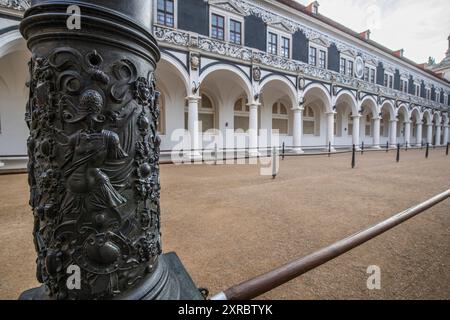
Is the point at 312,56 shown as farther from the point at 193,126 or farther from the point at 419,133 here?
the point at 419,133

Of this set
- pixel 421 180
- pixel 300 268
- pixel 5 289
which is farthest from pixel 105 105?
pixel 421 180

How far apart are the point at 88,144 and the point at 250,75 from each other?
14547mm

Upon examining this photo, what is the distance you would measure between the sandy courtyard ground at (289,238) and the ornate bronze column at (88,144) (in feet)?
4.18

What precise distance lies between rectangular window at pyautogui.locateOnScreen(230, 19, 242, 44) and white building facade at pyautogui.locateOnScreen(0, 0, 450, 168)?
2.3 inches

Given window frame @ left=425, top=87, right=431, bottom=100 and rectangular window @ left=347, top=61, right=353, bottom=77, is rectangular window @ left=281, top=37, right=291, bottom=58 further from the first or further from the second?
window frame @ left=425, top=87, right=431, bottom=100

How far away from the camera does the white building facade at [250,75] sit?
10.7 metres

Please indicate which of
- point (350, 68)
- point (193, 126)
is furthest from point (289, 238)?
point (350, 68)

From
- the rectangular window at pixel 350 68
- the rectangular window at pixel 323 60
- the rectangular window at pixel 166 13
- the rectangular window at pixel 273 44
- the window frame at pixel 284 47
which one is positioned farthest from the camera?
the rectangular window at pixel 350 68

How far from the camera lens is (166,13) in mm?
11656

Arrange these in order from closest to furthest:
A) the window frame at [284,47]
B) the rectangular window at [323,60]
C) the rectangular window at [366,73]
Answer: the window frame at [284,47] → the rectangular window at [323,60] → the rectangular window at [366,73]

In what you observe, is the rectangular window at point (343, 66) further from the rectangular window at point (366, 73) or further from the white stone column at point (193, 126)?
the white stone column at point (193, 126)

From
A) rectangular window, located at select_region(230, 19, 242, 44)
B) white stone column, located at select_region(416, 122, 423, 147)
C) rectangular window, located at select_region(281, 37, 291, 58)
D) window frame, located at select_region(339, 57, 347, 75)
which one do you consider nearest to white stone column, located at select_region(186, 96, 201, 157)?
rectangular window, located at select_region(230, 19, 242, 44)

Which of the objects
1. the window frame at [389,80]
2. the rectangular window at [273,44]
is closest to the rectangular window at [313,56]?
the rectangular window at [273,44]

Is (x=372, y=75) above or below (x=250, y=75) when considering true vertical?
above
